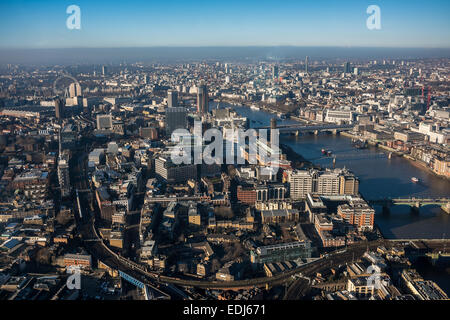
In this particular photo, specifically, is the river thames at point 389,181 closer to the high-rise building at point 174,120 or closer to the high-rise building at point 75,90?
the high-rise building at point 174,120

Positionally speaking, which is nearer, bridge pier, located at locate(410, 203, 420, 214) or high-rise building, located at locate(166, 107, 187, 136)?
bridge pier, located at locate(410, 203, 420, 214)

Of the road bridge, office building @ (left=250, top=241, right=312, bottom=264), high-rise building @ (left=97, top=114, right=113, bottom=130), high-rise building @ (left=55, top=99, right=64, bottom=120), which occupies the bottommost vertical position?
office building @ (left=250, top=241, right=312, bottom=264)

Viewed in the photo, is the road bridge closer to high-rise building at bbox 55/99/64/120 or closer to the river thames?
the river thames

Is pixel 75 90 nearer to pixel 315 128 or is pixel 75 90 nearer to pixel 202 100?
pixel 202 100

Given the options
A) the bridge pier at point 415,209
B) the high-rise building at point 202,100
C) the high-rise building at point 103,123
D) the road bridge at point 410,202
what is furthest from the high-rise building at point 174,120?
the bridge pier at point 415,209

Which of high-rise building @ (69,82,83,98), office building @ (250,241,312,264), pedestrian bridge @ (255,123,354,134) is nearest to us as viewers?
office building @ (250,241,312,264)

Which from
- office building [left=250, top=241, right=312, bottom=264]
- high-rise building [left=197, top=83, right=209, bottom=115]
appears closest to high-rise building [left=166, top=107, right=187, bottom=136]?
high-rise building [left=197, top=83, right=209, bottom=115]

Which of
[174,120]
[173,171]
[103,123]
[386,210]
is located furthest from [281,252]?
[103,123]

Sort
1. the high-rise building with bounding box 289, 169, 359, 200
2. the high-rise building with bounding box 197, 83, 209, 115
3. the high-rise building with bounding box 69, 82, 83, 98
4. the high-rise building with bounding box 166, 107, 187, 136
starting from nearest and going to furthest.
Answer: the high-rise building with bounding box 289, 169, 359, 200, the high-rise building with bounding box 166, 107, 187, 136, the high-rise building with bounding box 197, 83, 209, 115, the high-rise building with bounding box 69, 82, 83, 98

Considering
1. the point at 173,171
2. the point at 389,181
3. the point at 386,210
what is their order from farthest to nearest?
the point at 389,181
the point at 173,171
the point at 386,210

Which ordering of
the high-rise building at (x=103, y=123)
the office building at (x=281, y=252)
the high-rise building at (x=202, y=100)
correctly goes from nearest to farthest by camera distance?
the office building at (x=281, y=252) < the high-rise building at (x=103, y=123) < the high-rise building at (x=202, y=100)
